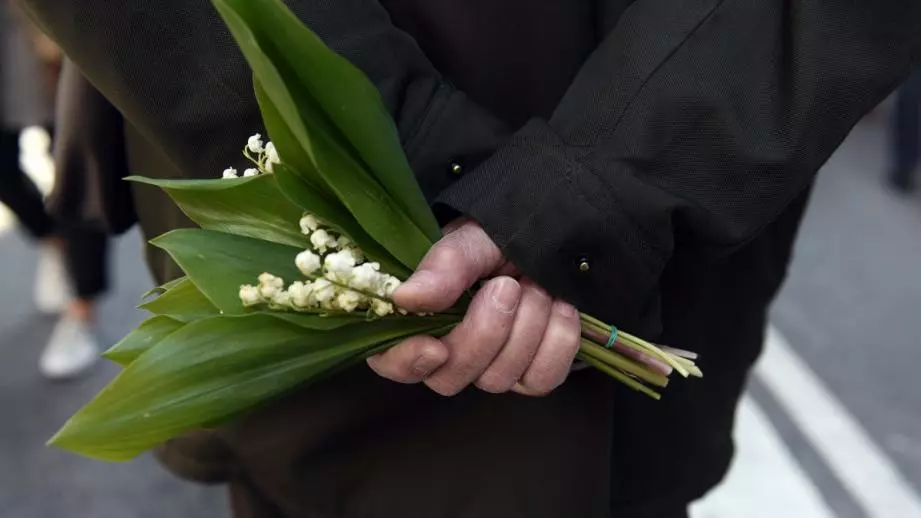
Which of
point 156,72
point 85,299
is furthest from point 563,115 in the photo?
point 85,299

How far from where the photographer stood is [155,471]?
185 centimetres

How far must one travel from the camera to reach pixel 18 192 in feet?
6.38

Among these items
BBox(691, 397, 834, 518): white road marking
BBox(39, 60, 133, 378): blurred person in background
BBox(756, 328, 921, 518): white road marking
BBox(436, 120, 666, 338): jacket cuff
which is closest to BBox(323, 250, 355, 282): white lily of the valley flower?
BBox(436, 120, 666, 338): jacket cuff

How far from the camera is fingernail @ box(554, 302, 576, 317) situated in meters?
0.60

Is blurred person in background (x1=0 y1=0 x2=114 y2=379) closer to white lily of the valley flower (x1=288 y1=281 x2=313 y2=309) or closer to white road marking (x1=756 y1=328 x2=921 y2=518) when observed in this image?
Result: white lily of the valley flower (x1=288 y1=281 x2=313 y2=309)

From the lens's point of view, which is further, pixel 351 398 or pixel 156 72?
pixel 351 398

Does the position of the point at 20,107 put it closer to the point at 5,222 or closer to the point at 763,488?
the point at 5,222

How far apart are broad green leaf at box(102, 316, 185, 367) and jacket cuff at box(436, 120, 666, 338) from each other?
21 cm

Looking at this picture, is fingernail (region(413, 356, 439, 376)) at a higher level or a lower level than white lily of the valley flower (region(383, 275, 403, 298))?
lower

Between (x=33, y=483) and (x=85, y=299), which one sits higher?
(x=85, y=299)

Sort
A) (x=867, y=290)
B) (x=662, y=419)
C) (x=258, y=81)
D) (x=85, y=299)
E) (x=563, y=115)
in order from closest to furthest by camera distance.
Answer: (x=258, y=81) → (x=563, y=115) → (x=662, y=419) → (x=85, y=299) → (x=867, y=290)

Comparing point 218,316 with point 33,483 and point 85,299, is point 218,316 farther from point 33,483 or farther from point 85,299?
point 85,299

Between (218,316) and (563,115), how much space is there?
29cm

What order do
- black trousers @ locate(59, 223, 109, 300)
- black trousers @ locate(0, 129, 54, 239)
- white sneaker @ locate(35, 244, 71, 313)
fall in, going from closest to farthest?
black trousers @ locate(0, 129, 54, 239) → black trousers @ locate(59, 223, 109, 300) → white sneaker @ locate(35, 244, 71, 313)
